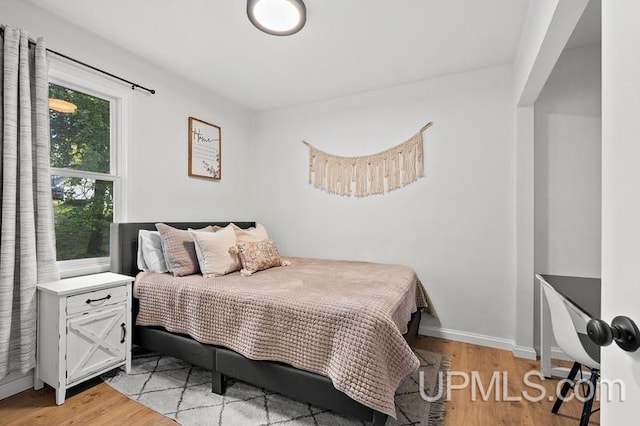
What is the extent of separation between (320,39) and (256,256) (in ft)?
6.13

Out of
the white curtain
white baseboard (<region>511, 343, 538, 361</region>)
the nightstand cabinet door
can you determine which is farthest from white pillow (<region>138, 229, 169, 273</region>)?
white baseboard (<region>511, 343, 538, 361</region>)

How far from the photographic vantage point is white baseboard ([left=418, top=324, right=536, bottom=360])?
2.57m

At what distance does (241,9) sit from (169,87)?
1325 mm

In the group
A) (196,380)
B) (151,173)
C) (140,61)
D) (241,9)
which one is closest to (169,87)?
(140,61)

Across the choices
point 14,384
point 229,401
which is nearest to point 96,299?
point 14,384

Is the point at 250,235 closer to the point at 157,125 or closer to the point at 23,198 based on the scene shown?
the point at 157,125

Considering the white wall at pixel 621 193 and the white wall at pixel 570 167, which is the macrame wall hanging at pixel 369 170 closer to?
the white wall at pixel 570 167

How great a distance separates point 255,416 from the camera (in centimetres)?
179

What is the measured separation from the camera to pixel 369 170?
3.32m

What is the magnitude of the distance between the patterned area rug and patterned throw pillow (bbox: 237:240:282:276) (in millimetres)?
841

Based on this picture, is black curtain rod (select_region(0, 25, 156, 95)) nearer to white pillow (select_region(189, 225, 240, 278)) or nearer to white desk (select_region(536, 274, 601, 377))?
white pillow (select_region(189, 225, 240, 278))

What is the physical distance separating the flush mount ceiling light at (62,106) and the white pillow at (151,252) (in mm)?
1061

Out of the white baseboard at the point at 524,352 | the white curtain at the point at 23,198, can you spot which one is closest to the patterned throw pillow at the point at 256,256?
the white curtain at the point at 23,198

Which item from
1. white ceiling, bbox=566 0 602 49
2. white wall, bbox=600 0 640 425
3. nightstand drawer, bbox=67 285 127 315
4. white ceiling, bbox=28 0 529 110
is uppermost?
white ceiling, bbox=566 0 602 49
